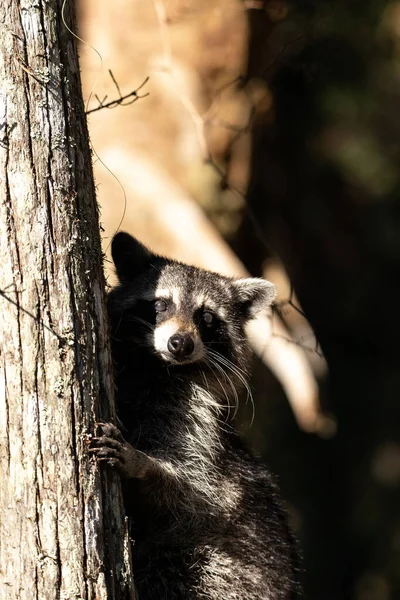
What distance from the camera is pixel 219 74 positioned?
9031mm

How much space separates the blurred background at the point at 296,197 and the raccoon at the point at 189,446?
626mm

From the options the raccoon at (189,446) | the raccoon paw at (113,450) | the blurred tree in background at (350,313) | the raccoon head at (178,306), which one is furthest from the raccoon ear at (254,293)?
the blurred tree in background at (350,313)

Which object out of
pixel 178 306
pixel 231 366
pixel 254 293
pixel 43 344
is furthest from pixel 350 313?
pixel 43 344

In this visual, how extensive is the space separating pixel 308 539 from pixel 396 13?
8332 mm

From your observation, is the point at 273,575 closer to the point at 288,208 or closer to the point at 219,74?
the point at 219,74

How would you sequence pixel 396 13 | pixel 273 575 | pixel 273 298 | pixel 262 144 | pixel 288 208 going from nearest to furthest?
1. pixel 273 575
2. pixel 273 298
3. pixel 262 144
4. pixel 396 13
5. pixel 288 208

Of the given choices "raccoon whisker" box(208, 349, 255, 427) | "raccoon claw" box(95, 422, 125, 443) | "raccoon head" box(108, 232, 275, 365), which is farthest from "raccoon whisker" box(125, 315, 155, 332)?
"raccoon claw" box(95, 422, 125, 443)

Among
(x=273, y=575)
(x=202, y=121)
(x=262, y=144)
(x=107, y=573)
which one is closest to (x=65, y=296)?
(x=107, y=573)

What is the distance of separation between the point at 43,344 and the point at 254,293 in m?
2.78

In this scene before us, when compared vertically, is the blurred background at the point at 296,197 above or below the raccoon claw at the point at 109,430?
above

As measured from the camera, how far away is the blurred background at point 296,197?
28.7ft

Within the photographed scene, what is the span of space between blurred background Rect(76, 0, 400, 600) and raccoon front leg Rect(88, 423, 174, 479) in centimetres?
206

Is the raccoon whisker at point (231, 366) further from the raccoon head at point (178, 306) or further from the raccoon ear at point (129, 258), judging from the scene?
the raccoon ear at point (129, 258)

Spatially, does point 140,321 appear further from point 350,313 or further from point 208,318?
point 350,313
